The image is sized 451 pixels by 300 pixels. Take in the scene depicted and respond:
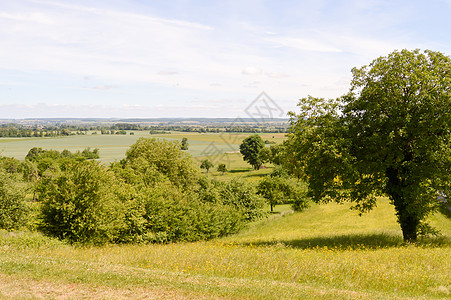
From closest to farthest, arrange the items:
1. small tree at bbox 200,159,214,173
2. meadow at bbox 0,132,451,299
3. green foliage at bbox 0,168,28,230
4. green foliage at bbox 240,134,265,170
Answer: meadow at bbox 0,132,451,299
green foliage at bbox 0,168,28,230
green foliage at bbox 240,134,265,170
small tree at bbox 200,159,214,173

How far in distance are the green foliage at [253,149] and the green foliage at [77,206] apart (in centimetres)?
8388

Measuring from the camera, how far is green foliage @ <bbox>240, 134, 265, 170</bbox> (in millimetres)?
106119

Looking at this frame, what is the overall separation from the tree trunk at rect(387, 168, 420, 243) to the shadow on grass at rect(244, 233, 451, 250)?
660 millimetres

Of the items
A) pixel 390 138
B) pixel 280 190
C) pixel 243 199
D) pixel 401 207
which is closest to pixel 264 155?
pixel 280 190

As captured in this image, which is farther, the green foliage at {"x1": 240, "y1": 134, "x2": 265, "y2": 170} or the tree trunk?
the green foliage at {"x1": 240, "y1": 134, "x2": 265, "y2": 170}

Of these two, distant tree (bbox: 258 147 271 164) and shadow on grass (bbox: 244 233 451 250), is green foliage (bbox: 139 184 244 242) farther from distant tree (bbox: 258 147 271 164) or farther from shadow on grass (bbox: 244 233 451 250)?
distant tree (bbox: 258 147 271 164)

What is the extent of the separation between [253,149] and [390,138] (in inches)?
3442

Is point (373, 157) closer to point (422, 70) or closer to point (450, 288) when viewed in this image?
point (422, 70)

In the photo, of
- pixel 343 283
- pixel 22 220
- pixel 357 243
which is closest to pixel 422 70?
pixel 357 243

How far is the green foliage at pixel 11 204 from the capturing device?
99.2ft

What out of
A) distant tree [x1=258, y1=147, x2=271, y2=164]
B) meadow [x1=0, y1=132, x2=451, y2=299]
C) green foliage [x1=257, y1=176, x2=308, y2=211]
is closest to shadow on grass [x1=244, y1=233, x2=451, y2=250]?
meadow [x1=0, y1=132, x2=451, y2=299]

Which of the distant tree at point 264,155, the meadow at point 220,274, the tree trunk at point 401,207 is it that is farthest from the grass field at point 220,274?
the distant tree at point 264,155

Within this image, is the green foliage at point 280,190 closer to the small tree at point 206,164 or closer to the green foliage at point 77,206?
the green foliage at point 77,206

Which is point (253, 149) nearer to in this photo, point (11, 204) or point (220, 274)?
point (11, 204)
